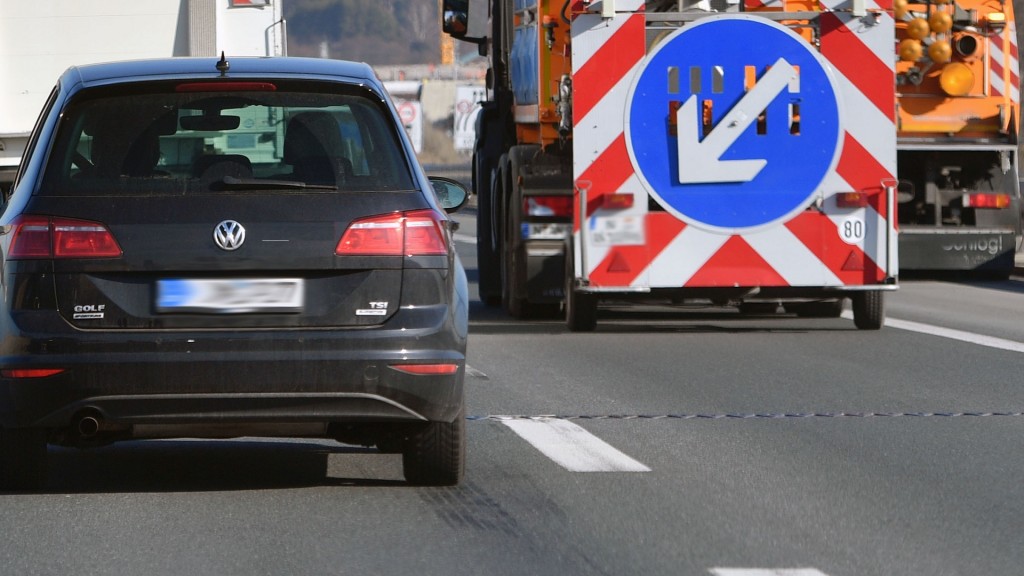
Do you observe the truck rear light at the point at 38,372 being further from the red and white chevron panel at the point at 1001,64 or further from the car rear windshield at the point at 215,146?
the red and white chevron panel at the point at 1001,64

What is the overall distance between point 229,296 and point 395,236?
→ 1.98 ft

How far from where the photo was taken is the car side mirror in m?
8.00

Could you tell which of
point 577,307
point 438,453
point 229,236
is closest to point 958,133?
point 577,307

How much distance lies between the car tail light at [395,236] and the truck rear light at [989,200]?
1411cm

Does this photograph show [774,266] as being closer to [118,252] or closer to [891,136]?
[891,136]

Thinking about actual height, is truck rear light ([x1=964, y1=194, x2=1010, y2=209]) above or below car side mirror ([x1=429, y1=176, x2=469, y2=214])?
below

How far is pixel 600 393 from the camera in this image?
10484 mm

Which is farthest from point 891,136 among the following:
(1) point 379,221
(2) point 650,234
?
(1) point 379,221

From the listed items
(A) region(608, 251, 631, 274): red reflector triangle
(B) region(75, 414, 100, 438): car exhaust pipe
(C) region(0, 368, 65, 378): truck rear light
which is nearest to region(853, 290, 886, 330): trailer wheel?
(A) region(608, 251, 631, 274): red reflector triangle

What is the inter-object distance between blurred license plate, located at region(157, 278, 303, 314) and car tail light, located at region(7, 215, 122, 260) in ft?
0.75

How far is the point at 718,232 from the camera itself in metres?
13.5

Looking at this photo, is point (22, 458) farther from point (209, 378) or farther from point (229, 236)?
point (229, 236)

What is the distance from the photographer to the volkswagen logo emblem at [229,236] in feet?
22.1

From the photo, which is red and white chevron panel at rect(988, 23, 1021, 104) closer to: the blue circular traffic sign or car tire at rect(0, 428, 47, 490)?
the blue circular traffic sign
